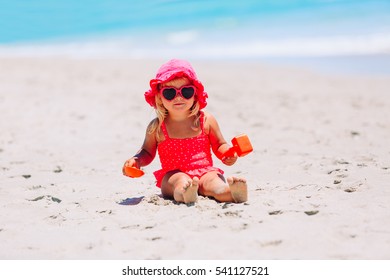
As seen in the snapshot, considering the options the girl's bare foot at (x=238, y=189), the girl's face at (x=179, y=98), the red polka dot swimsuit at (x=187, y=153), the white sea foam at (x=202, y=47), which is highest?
the white sea foam at (x=202, y=47)

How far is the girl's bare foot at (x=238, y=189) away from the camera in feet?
10.7

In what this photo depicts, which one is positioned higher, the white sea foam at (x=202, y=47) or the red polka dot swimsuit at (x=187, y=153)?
the white sea foam at (x=202, y=47)

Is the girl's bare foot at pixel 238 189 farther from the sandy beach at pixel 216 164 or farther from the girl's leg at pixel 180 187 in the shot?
the girl's leg at pixel 180 187

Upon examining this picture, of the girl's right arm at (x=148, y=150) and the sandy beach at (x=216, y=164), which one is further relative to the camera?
the girl's right arm at (x=148, y=150)

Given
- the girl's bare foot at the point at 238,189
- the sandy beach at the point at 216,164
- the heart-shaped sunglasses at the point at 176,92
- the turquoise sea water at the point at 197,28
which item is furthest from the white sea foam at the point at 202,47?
the girl's bare foot at the point at 238,189

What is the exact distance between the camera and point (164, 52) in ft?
44.7

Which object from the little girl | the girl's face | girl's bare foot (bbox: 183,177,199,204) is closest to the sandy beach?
girl's bare foot (bbox: 183,177,199,204)

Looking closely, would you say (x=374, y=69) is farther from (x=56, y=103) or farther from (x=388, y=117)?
(x=56, y=103)

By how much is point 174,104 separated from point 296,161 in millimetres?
1450

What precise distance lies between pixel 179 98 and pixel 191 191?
570 mm

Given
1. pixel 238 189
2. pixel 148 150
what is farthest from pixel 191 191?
pixel 148 150

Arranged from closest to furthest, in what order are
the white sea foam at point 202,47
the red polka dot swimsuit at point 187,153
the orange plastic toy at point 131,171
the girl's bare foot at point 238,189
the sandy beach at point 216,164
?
the sandy beach at point 216,164 → the girl's bare foot at point 238,189 → the orange plastic toy at point 131,171 → the red polka dot swimsuit at point 187,153 → the white sea foam at point 202,47

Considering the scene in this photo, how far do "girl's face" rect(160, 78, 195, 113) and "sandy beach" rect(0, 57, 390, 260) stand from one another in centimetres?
56

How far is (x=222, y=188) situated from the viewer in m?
3.39
